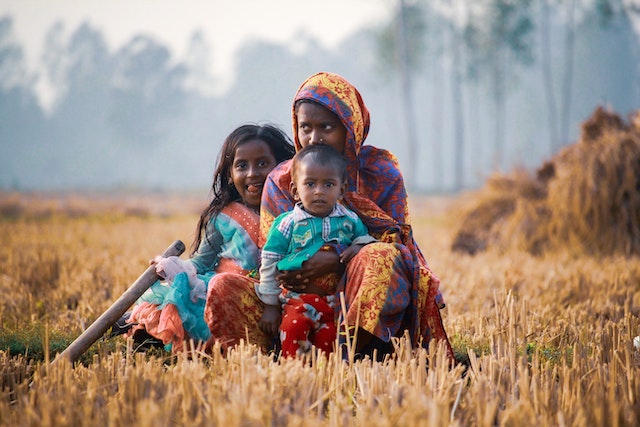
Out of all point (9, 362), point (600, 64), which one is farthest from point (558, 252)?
point (600, 64)

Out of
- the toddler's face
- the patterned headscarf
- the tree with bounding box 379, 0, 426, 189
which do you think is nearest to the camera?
the toddler's face

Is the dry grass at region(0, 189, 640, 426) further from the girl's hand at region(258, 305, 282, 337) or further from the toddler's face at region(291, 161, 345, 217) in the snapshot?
the toddler's face at region(291, 161, 345, 217)

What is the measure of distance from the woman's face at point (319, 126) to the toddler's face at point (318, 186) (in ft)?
1.08

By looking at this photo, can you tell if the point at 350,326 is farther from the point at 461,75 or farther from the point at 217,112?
the point at 217,112

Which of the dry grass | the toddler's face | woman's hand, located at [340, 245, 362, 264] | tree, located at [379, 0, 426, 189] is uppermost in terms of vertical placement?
tree, located at [379, 0, 426, 189]

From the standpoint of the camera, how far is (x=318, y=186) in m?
2.86

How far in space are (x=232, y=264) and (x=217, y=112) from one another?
85115mm

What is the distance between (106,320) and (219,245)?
3.06 ft

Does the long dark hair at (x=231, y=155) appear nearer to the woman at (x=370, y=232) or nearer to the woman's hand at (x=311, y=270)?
the woman at (x=370, y=232)

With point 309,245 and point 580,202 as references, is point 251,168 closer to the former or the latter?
point 309,245

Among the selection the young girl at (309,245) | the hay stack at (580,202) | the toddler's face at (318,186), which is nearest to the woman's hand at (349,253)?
the young girl at (309,245)

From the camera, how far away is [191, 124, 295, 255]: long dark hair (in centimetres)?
366

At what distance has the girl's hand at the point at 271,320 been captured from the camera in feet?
9.67

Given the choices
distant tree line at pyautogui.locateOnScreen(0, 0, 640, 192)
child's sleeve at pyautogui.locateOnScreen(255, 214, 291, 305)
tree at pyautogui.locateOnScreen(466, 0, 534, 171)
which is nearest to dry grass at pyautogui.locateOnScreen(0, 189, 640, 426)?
child's sleeve at pyautogui.locateOnScreen(255, 214, 291, 305)
